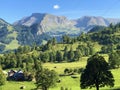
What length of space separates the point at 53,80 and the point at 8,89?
27233mm

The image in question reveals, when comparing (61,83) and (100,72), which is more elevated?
(100,72)

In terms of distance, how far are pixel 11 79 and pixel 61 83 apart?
161 feet

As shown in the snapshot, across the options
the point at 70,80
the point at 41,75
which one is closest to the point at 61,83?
the point at 70,80

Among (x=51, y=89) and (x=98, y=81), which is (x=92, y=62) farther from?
(x=51, y=89)

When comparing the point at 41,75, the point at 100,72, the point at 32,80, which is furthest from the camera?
the point at 32,80

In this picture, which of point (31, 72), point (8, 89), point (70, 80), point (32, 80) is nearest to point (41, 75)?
point (8, 89)

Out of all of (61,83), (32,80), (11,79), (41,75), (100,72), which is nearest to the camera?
(100,72)

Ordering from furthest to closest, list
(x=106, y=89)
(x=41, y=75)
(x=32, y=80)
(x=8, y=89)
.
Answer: (x=32, y=80) < (x=8, y=89) < (x=41, y=75) < (x=106, y=89)

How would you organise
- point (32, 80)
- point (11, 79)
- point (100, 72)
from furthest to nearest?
point (11, 79)
point (32, 80)
point (100, 72)

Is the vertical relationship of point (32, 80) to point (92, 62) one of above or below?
below

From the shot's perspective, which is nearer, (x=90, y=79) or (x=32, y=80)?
(x=90, y=79)

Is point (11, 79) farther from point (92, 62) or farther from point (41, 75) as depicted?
point (92, 62)

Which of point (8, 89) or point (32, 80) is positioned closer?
point (8, 89)

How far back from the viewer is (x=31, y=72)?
19775 centimetres
